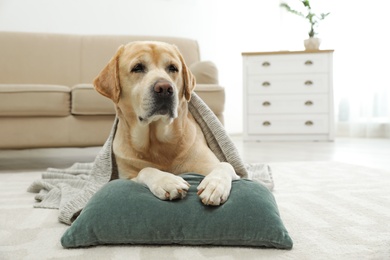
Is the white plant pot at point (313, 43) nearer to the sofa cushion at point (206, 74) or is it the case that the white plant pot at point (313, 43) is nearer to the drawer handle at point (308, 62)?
the drawer handle at point (308, 62)

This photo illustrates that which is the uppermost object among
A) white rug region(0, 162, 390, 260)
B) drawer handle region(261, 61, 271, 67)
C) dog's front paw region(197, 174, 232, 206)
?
drawer handle region(261, 61, 271, 67)

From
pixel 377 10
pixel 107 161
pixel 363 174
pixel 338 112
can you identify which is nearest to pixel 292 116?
pixel 338 112

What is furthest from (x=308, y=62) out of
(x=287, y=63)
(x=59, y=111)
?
(x=59, y=111)

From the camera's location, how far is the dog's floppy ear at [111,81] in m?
1.52

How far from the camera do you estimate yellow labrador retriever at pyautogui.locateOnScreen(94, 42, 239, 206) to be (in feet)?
4.69

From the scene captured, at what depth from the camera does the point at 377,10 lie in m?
5.02

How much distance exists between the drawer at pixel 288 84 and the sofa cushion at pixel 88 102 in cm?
264

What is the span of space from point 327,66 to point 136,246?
14.3 ft

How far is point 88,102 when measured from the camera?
2.76 metres

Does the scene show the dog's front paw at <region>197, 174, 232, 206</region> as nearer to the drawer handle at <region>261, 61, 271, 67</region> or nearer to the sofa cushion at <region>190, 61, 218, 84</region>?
the sofa cushion at <region>190, 61, 218, 84</region>

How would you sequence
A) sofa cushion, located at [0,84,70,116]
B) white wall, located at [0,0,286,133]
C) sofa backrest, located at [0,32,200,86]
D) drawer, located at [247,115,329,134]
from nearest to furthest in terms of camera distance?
sofa cushion, located at [0,84,70,116] < sofa backrest, located at [0,32,200,86] < white wall, located at [0,0,286,133] < drawer, located at [247,115,329,134]

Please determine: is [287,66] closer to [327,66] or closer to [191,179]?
[327,66]

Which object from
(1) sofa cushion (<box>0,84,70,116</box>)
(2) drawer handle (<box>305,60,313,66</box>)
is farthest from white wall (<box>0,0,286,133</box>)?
(1) sofa cushion (<box>0,84,70,116</box>)

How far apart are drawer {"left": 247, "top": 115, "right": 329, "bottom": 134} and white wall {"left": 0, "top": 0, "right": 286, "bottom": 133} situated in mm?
964
